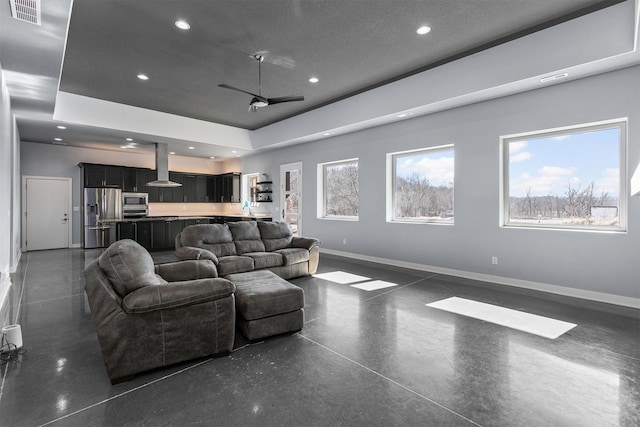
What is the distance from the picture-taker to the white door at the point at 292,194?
27.8 feet

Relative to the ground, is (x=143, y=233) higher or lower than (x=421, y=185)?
lower

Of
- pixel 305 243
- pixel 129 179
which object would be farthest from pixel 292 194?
pixel 129 179

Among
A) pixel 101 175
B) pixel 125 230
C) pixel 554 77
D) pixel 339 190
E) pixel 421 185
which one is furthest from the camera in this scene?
pixel 101 175

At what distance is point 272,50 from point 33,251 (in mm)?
8392

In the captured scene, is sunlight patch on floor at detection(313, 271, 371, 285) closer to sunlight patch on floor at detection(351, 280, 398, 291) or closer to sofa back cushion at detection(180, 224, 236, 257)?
sunlight patch on floor at detection(351, 280, 398, 291)

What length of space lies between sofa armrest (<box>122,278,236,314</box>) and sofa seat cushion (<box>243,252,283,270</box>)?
7.23 feet

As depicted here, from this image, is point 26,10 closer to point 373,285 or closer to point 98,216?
point 373,285

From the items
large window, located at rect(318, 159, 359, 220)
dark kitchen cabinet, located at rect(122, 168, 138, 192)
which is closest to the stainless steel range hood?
dark kitchen cabinet, located at rect(122, 168, 138, 192)

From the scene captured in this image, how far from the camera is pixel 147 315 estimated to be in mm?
2213

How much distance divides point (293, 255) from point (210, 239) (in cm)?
136

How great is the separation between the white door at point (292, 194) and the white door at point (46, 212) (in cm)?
595

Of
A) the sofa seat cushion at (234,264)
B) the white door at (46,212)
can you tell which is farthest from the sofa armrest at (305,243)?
the white door at (46,212)

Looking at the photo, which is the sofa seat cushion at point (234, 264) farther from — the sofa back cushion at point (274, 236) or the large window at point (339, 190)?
the large window at point (339, 190)

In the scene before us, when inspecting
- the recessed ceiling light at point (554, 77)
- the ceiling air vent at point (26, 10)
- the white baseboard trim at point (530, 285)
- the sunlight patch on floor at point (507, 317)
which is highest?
the recessed ceiling light at point (554, 77)
